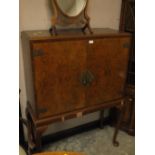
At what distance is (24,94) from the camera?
1.97m

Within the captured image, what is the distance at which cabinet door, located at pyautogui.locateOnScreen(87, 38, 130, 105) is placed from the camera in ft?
5.70

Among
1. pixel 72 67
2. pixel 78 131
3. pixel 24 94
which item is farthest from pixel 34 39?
pixel 78 131

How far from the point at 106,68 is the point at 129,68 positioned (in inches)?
25.5

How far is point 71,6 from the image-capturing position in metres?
1.82

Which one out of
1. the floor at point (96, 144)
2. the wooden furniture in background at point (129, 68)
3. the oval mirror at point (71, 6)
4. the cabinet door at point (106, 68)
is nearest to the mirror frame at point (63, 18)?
the oval mirror at point (71, 6)

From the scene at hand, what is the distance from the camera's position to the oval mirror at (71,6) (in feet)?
5.75

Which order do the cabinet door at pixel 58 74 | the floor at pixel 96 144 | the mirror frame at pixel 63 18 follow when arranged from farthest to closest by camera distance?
the floor at pixel 96 144, the mirror frame at pixel 63 18, the cabinet door at pixel 58 74

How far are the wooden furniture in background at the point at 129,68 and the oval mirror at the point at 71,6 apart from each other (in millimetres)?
658

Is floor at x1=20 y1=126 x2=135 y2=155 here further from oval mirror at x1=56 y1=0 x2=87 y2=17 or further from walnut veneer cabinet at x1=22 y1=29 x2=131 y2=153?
oval mirror at x1=56 y1=0 x2=87 y2=17

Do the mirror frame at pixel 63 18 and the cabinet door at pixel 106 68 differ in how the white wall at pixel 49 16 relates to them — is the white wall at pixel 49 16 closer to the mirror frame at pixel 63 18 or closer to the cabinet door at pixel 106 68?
the mirror frame at pixel 63 18
